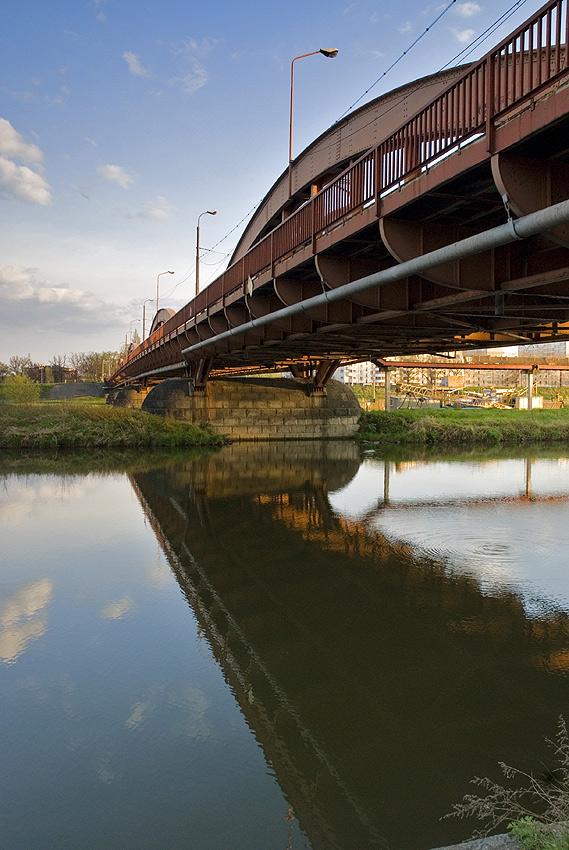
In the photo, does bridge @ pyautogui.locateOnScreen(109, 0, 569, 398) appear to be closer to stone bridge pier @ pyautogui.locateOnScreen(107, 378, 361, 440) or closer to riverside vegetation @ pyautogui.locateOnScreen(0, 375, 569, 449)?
riverside vegetation @ pyautogui.locateOnScreen(0, 375, 569, 449)

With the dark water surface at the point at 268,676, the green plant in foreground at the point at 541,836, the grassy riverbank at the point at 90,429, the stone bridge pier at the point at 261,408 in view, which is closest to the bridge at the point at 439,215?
the dark water surface at the point at 268,676

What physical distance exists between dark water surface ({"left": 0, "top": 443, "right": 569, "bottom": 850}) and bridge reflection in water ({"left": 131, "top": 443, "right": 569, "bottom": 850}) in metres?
0.02

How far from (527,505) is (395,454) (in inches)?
563

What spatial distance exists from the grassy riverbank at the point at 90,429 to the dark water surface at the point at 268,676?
58.7ft

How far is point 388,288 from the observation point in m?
11.3

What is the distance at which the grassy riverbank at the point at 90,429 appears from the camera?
29547 mm

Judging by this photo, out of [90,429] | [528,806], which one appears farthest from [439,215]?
[90,429]

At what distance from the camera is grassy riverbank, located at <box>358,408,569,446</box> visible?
121ft

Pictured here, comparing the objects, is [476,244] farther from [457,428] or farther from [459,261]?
[457,428]

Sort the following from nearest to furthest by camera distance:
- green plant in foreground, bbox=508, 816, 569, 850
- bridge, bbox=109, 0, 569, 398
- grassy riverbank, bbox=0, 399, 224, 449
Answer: green plant in foreground, bbox=508, 816, 569, 850, bridge, bbox=109, 0, 569, 398, grassy riverbank, bbox=0, 399, 224, 449

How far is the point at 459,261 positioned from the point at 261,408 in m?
28.2

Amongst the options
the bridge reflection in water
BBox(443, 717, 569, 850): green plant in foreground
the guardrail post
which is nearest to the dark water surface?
the bridge reflection in water

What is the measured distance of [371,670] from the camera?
6.05 m

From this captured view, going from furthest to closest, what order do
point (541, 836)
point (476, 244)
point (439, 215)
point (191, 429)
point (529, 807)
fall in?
point (191, 429), point (439, 215), point (476, 244), point (529, 807), point (541, 836)
